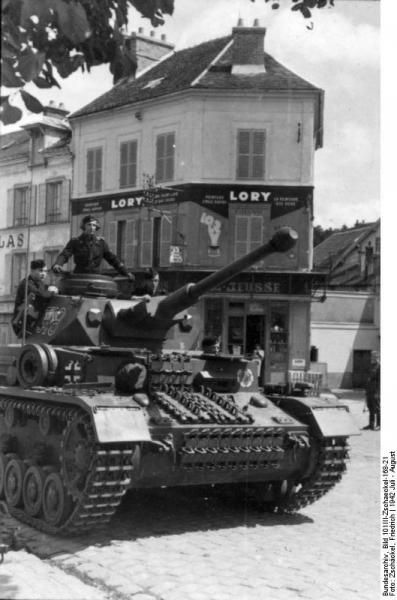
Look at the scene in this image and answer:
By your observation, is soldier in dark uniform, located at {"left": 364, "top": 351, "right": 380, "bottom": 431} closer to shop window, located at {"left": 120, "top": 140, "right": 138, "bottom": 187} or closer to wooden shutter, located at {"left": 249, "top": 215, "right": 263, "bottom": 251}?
wooden shutter, located at {"left": 249, "top": 215, "right": 263, "bottom": 251}

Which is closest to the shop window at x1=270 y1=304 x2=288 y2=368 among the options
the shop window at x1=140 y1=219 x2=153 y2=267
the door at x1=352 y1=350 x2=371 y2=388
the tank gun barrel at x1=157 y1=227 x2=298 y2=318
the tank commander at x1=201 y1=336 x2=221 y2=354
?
the shop window at x1=140 y1=219 x2=153 y2=267

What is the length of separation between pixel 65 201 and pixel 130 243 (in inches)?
60.7

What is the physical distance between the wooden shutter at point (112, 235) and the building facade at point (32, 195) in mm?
758

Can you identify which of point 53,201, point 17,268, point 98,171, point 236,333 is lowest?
point 236,333

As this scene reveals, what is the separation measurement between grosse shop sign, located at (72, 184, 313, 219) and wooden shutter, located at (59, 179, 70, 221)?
0.53 ft

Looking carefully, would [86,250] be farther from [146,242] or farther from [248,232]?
[146,242]

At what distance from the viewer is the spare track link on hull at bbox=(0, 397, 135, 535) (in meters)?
7.52

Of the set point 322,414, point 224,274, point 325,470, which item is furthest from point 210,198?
point 325,470

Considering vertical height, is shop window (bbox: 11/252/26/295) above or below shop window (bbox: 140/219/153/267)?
below

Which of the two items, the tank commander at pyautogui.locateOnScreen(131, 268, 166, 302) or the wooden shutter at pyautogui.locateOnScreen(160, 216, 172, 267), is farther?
the wooden shutter at pyautogui.locateOnScreen(160, 216, 172, 267)

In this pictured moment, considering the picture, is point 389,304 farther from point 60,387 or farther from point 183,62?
point 183,62

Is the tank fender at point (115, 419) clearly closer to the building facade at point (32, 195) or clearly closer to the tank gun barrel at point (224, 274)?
the tank gun barrel at point (224, 274)

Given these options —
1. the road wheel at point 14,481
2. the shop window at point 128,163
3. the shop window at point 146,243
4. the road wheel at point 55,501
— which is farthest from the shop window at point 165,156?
the road wheel at point 55,501

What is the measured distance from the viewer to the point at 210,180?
1390 centimetres
